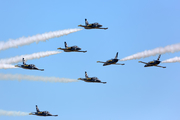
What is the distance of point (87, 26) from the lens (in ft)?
372

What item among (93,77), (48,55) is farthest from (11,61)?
(93,77)

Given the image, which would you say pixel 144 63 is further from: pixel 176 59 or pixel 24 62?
pixel 24 62

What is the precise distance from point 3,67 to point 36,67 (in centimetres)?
1101

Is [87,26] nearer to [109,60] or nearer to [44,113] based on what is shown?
[109,60]

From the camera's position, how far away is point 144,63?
115438mm

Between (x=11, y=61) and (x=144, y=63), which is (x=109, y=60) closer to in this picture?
(x=144, y=63)

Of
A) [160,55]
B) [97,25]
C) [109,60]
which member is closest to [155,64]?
[160,55]

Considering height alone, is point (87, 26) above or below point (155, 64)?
above

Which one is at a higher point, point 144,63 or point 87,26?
point 87,26

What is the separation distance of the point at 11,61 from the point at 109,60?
34288mm

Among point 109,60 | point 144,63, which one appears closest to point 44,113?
point 109,60

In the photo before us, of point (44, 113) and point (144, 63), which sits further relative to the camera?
point (44, 113)

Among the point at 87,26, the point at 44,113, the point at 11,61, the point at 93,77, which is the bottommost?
the point at 44,113

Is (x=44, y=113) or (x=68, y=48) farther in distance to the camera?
(x=44, y=113)
